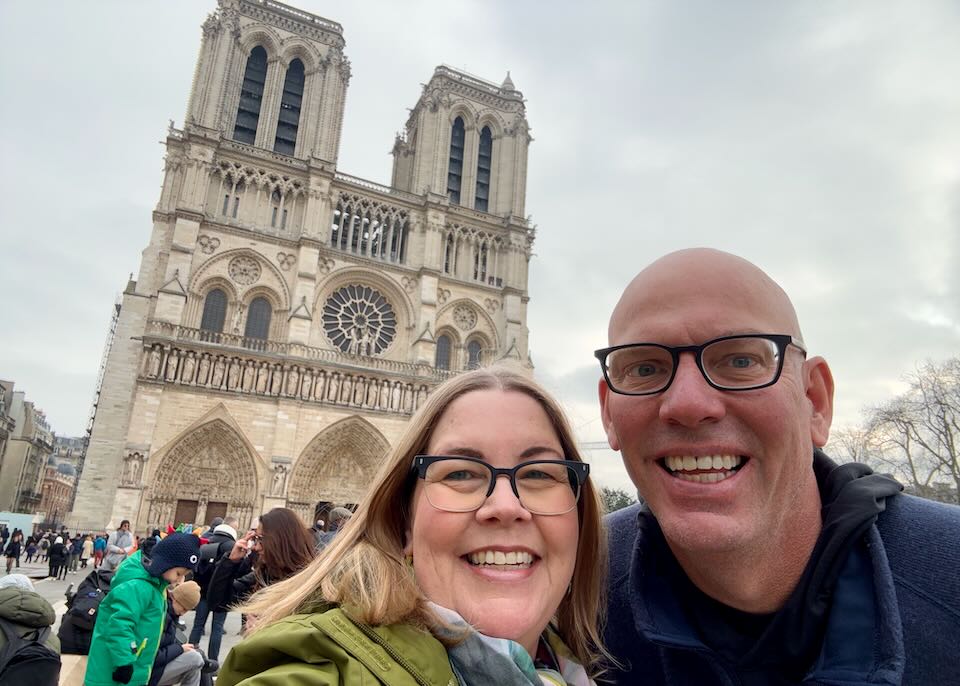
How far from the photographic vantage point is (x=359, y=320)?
2295 cm

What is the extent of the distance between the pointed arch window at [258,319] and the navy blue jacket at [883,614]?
21.2 meters

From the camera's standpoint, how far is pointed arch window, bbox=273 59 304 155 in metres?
24.0

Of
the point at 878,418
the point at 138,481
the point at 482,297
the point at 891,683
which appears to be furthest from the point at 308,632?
the point at 482,297

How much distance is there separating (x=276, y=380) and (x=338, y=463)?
3804mm

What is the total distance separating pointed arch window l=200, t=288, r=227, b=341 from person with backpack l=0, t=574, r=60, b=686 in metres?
18.6

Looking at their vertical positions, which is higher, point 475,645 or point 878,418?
point 878,418

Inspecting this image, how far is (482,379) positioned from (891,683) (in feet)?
3.64

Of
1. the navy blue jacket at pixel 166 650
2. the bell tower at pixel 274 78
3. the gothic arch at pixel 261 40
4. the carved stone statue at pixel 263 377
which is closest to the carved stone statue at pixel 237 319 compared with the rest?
the carved stone statue at pixel 263 377

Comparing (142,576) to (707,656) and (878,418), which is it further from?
(878,418)

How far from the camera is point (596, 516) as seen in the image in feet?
5.53

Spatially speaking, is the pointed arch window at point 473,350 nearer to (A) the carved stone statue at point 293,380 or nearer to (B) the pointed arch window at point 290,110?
(A) the carved stone statue at point 293,380

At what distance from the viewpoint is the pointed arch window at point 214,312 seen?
20.4m

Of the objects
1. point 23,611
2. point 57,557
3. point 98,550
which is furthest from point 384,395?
point 23,611

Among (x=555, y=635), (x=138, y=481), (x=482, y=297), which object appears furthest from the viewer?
(x=482, y=297)
